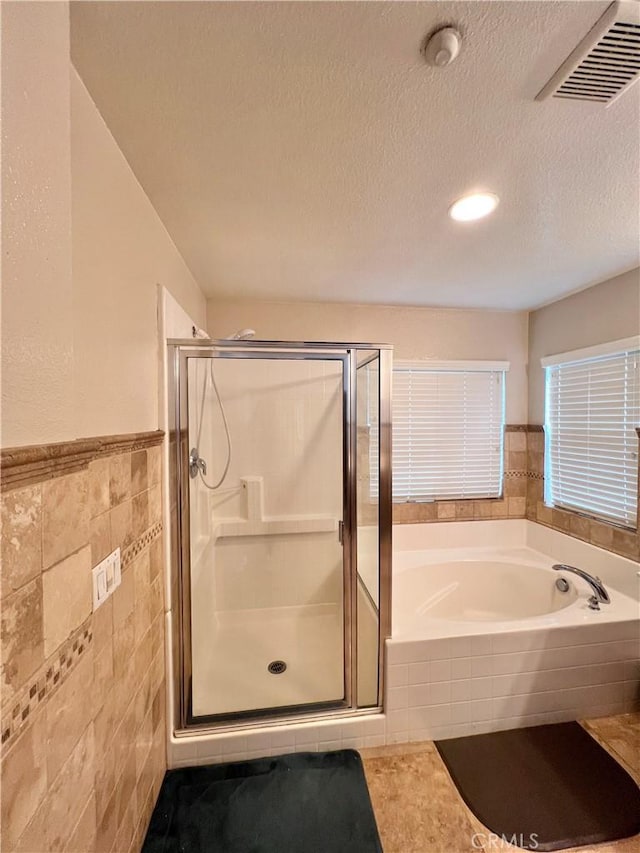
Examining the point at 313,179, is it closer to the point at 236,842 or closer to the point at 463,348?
the point at 463,348

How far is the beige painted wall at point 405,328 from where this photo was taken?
8.48 feet

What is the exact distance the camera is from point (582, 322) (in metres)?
2.35

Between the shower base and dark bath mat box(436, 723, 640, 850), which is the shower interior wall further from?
dark bath mat box(436, 723, 640, 850)

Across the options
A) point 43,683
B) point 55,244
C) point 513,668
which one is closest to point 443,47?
point 55,244

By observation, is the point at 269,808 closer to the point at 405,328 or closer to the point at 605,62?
the point at 605,62

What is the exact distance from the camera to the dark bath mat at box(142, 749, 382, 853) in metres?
1.24

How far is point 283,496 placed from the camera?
252 centimetres

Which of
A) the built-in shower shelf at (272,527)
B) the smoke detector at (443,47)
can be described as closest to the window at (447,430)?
the built-in shower shelf at (272,527)

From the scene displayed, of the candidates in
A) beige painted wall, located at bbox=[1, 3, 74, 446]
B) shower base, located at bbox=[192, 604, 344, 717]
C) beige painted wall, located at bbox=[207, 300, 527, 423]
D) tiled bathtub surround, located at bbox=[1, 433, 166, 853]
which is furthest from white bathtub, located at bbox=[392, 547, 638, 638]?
beige painted wall, located at bbox=[1, 3, 74, 446]

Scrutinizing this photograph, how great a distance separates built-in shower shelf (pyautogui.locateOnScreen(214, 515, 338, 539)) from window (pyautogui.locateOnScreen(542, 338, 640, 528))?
177 cm

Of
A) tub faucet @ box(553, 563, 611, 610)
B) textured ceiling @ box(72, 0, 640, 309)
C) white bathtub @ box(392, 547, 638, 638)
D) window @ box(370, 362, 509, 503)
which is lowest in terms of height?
white bathtub @ box(392, 547, 638, 638)

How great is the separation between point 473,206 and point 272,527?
7.09 feet

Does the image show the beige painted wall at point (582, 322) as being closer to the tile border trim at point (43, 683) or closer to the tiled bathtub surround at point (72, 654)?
the tiled bathtub surround at point (72, 654)

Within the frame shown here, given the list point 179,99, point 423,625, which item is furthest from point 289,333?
point 423,625
